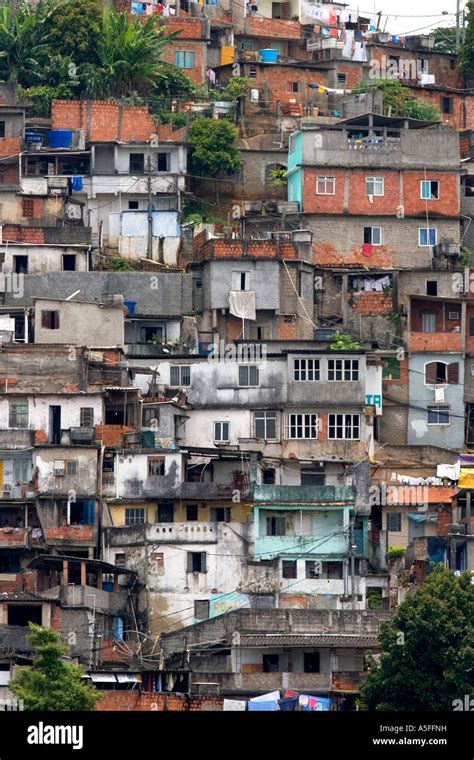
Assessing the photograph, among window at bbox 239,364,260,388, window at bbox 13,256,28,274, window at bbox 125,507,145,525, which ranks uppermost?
window at bbox 13,256,28,274

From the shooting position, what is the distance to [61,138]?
68250 millimetres

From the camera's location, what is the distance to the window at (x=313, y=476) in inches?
2210

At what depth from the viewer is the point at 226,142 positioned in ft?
224

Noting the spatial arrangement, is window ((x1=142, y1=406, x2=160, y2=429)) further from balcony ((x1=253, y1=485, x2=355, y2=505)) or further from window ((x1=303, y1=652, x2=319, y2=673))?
window ((x1=303, y1=652, x2=319, y2=673))

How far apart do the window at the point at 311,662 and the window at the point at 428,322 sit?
1605 cm

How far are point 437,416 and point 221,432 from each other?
24.4 feet

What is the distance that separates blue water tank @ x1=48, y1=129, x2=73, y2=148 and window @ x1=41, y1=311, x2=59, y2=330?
1131cm

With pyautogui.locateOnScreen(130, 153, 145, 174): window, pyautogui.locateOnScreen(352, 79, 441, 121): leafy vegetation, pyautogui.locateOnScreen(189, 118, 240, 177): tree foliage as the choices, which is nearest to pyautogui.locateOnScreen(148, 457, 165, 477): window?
pyautogui.locateOnScreen(130, 153, 145, 174): window

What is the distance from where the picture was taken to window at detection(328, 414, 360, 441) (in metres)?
56.5

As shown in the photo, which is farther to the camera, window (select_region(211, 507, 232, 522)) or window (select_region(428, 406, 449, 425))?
window (select_region(428, 406, 449, 425))

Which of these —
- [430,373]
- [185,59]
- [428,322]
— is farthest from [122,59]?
[430,373]

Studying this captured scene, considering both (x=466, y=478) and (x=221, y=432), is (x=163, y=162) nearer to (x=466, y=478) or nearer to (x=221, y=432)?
(x=221, y=432)
